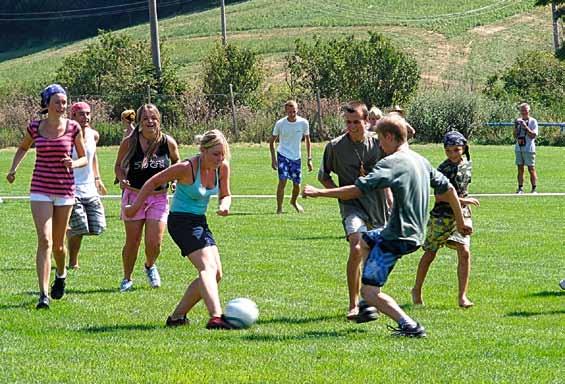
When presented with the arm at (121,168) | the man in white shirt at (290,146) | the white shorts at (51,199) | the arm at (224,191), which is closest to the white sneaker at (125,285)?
the arm at (121,168)

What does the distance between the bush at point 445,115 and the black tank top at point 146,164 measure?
35.8 m

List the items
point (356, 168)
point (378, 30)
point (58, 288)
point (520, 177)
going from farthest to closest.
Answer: point (378, 30)
point (520, 177)
point (58, 288)
point (356, 168)

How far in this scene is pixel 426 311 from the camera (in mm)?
10312

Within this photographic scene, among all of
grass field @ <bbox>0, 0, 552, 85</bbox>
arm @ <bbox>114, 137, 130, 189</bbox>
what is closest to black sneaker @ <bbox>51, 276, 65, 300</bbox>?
arm @ <bbox>114, 137, 130, 189</bbox>

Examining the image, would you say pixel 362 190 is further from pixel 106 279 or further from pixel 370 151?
pixel 106 279

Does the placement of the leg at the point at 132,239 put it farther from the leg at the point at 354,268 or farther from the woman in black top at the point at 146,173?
the leg at the point at 354,268

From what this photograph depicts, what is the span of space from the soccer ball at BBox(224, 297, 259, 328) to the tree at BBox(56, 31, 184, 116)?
39.4m

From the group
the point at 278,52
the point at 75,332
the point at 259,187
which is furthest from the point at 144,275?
the point at 278,52

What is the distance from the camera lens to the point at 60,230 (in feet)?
34.2

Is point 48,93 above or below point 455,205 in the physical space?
above

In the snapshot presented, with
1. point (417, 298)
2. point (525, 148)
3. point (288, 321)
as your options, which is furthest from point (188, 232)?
point (525, 148)

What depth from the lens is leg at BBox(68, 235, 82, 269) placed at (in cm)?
1316

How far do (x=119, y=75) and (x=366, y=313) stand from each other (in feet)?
144

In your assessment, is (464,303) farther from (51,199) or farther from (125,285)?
(51,199)
